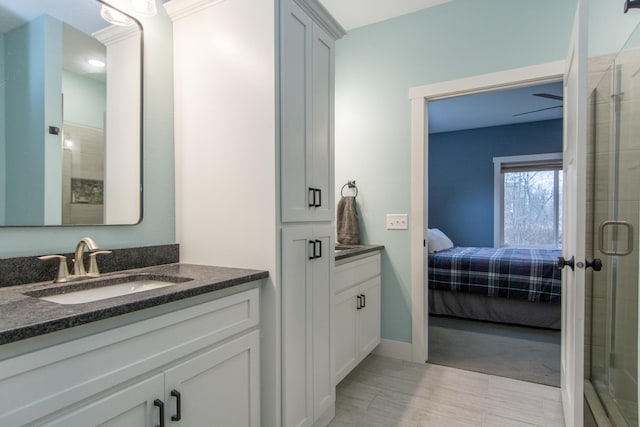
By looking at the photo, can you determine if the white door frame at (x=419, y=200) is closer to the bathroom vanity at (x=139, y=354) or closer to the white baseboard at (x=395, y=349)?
the white baseboard at (x=395, y=349)

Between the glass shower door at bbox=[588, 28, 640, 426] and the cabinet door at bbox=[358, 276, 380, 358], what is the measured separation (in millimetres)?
1359

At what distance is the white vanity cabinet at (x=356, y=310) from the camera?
2.09 metres

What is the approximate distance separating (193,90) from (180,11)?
386 mm

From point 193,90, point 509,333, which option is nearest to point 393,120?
point 193,90

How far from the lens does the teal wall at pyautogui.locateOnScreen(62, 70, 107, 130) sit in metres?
1.34

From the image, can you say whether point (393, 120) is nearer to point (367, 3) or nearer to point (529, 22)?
point (367, 3)

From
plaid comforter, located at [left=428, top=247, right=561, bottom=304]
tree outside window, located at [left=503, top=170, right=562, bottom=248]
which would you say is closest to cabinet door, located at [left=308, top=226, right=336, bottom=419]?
plaid comforter, located at [left=428, top=247, right=561, bottom=304]

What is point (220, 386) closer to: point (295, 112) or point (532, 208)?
point (295, 112)

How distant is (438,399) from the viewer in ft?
6.91

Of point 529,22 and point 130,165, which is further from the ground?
point 529,22

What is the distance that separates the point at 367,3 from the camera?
2.50 m

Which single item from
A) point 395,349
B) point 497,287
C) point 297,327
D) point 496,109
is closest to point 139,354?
point 297,327

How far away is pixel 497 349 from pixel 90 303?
9.68 ft

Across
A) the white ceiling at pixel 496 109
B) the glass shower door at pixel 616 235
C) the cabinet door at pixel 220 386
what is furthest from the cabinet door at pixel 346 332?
the white ceiling at pixel 496 109
